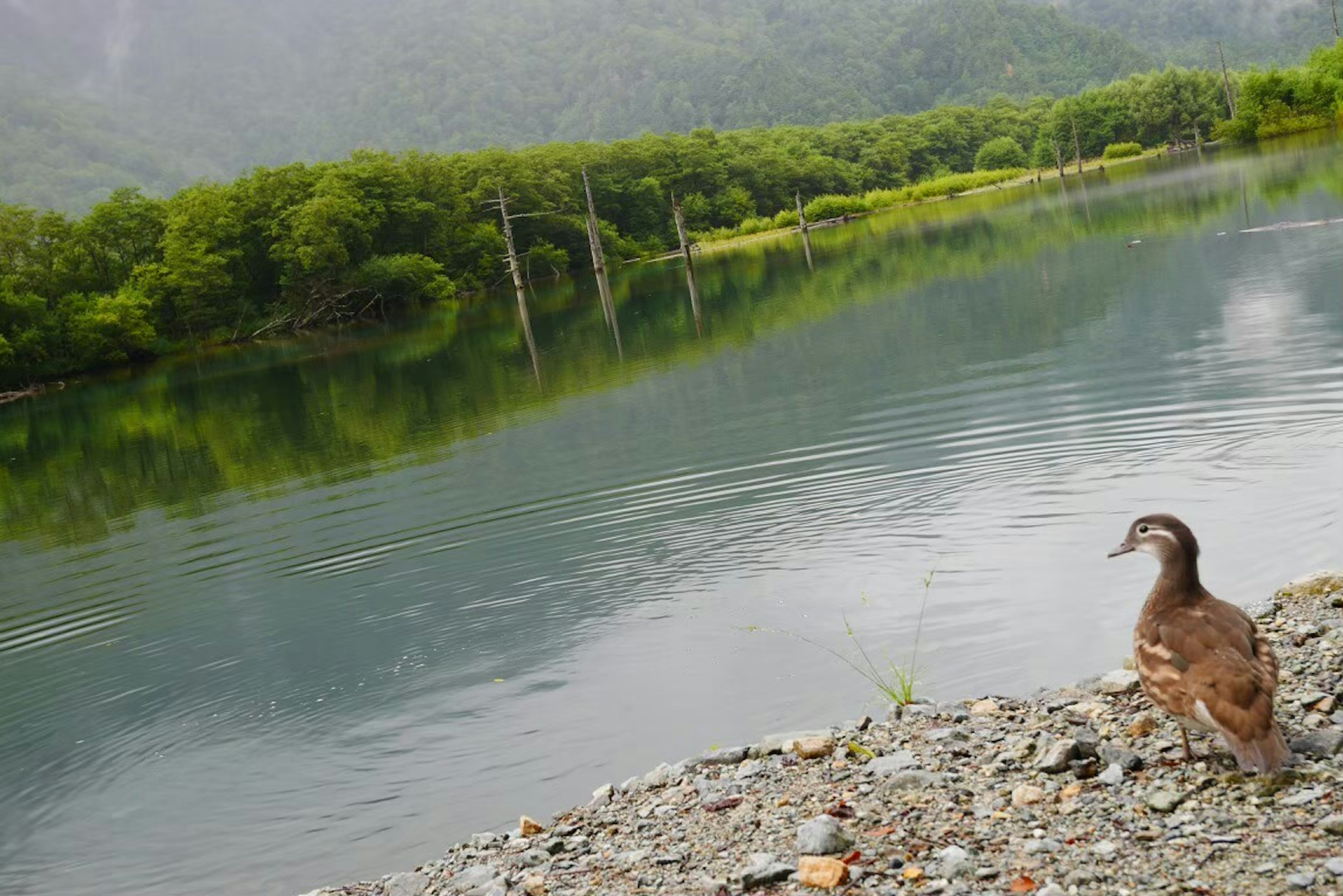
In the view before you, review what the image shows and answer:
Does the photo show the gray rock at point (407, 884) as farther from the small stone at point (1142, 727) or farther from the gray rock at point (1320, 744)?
the gray rock at point (1320, 744)

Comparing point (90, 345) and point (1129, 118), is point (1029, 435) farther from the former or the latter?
point (1129, 118)

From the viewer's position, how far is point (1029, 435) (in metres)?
14.7

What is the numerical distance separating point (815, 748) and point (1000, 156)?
522 ft

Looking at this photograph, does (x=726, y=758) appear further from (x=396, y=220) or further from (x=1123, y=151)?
(x=1123, y=151)

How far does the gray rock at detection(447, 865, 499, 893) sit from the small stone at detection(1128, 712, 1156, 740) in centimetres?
338

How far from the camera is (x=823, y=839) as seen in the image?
5.25 m

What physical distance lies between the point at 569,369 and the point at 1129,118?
129 m

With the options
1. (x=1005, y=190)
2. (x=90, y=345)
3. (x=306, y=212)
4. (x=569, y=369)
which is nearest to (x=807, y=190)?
(x=1005, y=190)

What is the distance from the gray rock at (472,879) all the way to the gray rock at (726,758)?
1.50m

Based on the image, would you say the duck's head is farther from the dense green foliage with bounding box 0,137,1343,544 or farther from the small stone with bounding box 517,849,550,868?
the dense green foliage with bounding box 0,137,1343,544

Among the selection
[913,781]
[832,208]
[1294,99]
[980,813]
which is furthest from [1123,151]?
[980,813]

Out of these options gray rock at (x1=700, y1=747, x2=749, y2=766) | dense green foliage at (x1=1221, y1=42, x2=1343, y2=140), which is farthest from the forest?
gray rock at (x1=700, y1=747, x2=749, y2=766)

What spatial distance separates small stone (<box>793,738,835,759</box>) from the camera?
22.4ft

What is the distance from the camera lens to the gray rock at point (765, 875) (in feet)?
16.9
